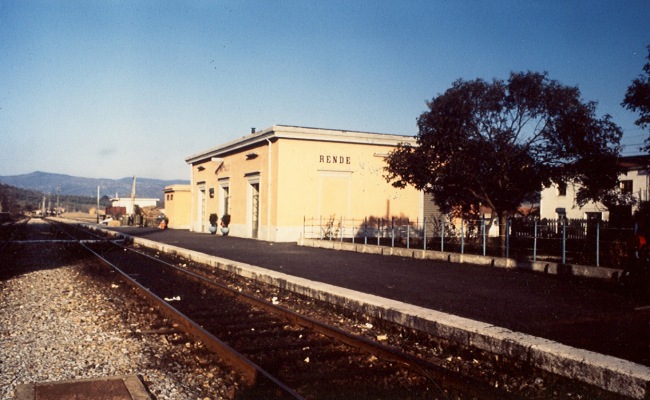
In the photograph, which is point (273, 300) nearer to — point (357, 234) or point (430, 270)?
point (430, 270)

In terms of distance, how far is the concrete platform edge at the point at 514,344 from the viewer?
4156 millimetres

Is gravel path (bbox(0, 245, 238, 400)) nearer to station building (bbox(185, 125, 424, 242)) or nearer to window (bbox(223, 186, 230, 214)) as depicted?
station building (bbox(185, 125, 424, 242))

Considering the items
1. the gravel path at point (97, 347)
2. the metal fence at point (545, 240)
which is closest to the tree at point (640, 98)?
the metal fence at point (545, 240)

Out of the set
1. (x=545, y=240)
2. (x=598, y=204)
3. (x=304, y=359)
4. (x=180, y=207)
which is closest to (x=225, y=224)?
(x=180, y=207)

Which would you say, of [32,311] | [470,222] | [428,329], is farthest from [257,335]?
[470,222]

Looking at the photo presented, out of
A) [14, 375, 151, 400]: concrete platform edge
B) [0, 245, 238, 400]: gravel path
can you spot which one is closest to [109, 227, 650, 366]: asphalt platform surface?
[0, 245, 238, 400]: gravel path

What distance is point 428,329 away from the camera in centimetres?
612

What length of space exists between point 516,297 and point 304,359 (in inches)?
179

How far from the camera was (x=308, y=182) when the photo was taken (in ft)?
81.8

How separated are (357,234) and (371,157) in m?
4.22

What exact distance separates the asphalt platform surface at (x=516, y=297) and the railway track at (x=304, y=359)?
5.98 feet

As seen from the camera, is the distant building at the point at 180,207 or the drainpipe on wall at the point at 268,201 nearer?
the drainpipe on wall at the point at 268,201

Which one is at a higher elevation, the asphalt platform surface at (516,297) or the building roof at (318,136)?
the building roof at (318,136)

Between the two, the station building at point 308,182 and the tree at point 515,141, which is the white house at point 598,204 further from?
the tree at point 515,141
